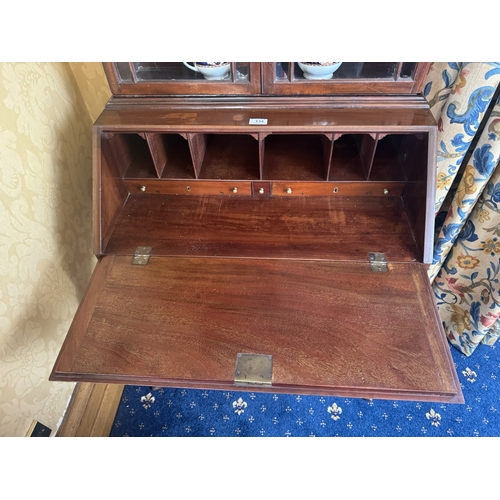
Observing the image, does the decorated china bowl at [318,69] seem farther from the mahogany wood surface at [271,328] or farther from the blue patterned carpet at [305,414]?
the blue patterned carpet at [305,414]

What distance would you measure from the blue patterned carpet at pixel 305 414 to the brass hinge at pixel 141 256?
2.28ft

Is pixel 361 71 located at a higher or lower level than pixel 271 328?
higher

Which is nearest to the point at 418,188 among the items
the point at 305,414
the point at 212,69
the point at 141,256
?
the point at 212,69

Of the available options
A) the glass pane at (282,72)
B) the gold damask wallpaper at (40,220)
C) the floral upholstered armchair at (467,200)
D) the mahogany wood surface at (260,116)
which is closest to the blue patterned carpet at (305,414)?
the floral upholstered armchair at (467,200)

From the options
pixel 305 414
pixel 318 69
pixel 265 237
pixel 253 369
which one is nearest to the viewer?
pixel 253 369

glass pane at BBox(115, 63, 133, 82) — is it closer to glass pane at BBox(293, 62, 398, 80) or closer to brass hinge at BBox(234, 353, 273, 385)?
glass pane at BBox(293, 62, 398, 80)

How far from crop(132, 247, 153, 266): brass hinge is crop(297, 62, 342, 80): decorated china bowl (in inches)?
22.6

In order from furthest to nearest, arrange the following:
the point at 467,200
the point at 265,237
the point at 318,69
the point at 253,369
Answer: the point at 467,200, the point at 265,237, the point at 318,69, the point at 253,369

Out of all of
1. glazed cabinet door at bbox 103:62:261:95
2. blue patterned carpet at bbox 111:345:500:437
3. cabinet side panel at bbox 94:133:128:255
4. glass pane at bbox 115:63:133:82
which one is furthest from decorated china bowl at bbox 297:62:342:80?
blue patterned carpet at bbox 111:345:500:437

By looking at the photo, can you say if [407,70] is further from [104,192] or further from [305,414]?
[305,414]

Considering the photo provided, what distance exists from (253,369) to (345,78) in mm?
696

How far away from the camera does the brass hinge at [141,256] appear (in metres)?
0.94

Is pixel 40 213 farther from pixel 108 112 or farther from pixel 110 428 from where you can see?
pixel 110 428

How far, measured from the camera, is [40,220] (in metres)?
1.05
